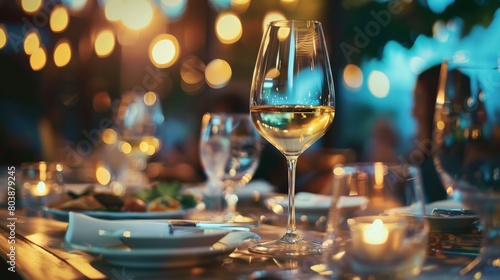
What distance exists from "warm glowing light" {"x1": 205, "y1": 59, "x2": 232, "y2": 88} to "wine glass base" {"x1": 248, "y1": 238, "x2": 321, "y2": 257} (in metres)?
5.58

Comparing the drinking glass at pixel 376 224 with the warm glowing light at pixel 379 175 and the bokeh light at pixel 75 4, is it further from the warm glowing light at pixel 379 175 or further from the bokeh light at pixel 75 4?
the bokeh light at pixel 75 4

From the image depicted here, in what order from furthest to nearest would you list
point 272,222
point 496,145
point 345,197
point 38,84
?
1. point 38,84
2. point 272,222
3. point 496,145
4. point 345,197

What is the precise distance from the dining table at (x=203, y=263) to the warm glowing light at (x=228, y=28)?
5486mm

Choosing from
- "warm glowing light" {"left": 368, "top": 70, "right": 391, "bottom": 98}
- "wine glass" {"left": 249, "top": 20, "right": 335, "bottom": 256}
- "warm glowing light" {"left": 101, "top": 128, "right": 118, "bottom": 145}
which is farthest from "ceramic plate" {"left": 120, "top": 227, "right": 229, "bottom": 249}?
"warm glowing light" {"left": 368, "top": 70, "right": 391, "bottom": 98}

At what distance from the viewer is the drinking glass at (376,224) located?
529 mm

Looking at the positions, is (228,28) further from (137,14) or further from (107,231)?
(107,231)

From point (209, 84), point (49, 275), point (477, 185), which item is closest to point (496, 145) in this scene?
point (477, 185)

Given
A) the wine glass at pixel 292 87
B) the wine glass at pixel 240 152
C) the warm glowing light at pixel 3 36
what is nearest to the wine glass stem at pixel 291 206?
the wine glass at pixel 292 87

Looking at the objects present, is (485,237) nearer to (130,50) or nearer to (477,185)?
(477,185)

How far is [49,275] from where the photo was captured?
2.18 ft

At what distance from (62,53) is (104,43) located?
0.43m

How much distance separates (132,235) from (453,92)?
0.38m

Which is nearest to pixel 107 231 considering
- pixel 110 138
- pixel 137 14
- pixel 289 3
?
pixel 110 138

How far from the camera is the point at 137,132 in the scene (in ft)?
8.73
